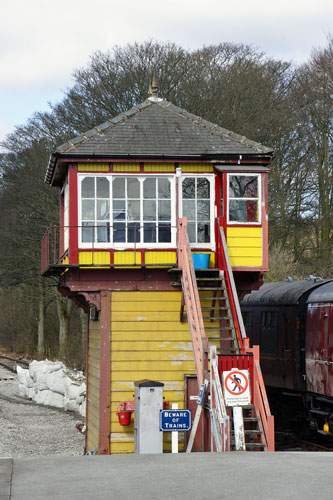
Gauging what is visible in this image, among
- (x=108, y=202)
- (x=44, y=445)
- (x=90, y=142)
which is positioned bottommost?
(x=44, y=445)

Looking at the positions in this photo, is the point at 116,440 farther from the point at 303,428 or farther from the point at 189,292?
the point at 303,428

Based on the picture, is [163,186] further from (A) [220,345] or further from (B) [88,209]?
(A) [220,345]

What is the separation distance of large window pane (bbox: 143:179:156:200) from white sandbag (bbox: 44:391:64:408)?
1295cm

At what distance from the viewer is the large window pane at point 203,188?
19172 mm

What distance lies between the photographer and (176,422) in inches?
593

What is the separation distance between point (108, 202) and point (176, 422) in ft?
17.8

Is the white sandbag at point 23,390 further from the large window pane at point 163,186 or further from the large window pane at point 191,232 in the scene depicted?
the large window pane at point 163,186

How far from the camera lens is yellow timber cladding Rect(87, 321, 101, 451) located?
766 inches

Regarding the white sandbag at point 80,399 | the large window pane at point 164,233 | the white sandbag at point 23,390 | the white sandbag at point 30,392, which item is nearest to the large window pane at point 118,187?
the large window pane at point 164,233

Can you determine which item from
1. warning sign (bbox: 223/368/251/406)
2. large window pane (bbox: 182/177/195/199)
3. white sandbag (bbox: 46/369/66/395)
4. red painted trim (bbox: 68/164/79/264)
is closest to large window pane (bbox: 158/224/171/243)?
large window pane (bbox: 182/177/195/199)

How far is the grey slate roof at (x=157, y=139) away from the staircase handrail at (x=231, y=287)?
5.44ft

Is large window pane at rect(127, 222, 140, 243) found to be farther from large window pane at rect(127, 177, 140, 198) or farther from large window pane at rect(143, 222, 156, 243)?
large window pane at rect(127, 177, 140, 198)

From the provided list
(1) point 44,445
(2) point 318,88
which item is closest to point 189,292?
(1) point 44,445

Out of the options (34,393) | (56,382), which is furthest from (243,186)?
(34,393)
